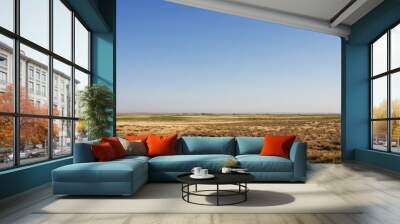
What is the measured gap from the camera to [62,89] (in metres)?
7.21

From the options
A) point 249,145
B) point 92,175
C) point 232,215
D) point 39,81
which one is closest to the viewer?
point 232,215

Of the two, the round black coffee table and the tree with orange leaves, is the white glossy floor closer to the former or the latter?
the round black coffee table

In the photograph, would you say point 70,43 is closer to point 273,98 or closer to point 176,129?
point 176,129

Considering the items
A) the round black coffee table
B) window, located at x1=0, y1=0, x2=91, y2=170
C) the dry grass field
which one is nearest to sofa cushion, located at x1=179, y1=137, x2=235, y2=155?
the round black coffee table

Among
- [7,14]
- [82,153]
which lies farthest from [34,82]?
[82,153]

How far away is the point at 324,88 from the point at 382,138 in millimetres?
2950

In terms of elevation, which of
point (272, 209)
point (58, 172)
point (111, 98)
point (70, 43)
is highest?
point (70, 43)

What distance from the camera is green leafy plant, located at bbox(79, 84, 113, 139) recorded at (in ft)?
26.4

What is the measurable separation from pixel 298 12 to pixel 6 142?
7.14 m

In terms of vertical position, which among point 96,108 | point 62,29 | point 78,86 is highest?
point 62,29

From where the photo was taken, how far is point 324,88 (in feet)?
38.3

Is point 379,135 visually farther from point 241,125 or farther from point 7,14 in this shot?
point 7,14

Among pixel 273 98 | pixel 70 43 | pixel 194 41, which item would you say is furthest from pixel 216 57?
pixel 70 43

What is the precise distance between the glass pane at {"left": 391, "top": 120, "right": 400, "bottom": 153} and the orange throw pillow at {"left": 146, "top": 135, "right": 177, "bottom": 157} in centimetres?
485
